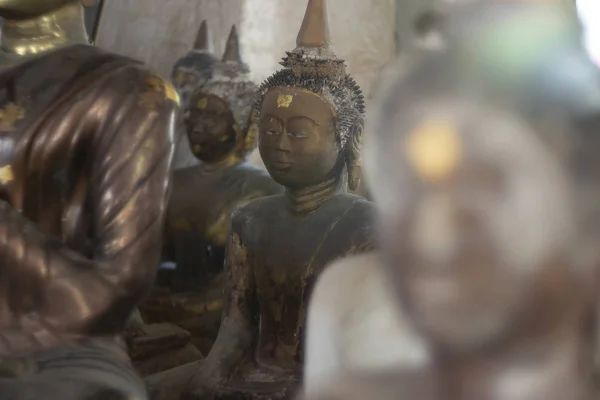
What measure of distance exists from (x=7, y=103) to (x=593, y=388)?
3.10ft

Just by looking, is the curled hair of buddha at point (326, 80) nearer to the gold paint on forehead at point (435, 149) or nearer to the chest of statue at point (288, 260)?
the chest of statue at point (288, 260)

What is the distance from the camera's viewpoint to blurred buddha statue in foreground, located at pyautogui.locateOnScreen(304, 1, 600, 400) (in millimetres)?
390

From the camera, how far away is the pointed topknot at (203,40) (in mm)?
2064

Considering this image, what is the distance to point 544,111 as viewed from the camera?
0.39 m

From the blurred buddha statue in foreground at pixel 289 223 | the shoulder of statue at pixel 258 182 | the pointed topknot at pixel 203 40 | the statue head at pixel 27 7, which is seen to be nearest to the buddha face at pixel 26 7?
the statue head at pixel 27 7

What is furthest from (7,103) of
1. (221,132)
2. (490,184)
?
(490,184)

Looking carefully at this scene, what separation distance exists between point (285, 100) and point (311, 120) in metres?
0.05

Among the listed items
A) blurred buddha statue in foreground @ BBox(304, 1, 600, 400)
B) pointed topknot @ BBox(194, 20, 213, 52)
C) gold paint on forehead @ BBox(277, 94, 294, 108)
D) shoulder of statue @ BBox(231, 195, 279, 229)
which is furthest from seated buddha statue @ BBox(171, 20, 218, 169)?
blurred buddha statue in foreground @ BBox(304, 1, 600, 400)

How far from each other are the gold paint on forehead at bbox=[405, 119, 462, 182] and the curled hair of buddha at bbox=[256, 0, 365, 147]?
0.78 meters

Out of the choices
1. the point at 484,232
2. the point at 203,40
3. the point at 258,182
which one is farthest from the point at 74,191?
the point at 203,40

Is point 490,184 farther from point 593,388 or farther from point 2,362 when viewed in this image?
point 2,362

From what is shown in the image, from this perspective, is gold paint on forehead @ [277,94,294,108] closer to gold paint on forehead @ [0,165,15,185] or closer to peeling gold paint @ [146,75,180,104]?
peeling gold paint @ [146,75,180,104]

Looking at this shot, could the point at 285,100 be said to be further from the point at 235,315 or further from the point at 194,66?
the point at 194,66

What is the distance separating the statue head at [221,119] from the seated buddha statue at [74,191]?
667mm
